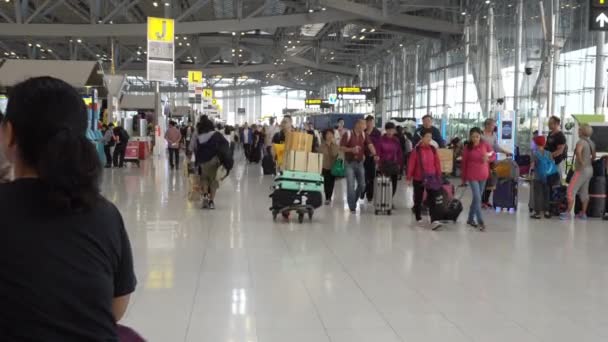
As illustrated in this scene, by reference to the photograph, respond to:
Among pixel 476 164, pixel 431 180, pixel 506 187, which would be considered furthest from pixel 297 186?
pixel 506 187

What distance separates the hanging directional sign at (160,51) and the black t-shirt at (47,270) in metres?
20.1

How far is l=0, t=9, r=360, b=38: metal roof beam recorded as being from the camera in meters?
33.8

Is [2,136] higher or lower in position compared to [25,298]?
higher

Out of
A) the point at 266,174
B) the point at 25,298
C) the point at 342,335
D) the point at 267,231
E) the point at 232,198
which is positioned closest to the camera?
the point at 25,298

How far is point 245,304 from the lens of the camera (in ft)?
18.8

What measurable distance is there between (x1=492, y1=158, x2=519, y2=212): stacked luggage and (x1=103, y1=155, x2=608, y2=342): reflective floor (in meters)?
1.35

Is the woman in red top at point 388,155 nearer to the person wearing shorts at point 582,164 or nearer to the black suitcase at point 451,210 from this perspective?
the black suitcase at point 451,210

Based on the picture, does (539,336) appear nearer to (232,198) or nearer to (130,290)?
(130,290)

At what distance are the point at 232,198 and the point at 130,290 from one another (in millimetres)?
12977

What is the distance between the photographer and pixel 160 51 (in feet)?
70.7

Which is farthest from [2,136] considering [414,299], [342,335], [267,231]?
[267,231]

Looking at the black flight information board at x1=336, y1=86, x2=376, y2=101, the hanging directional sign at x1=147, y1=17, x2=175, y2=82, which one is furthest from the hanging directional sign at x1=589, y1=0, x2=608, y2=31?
the black flight information board at x1=336, y1=86, x2=376, y2=101

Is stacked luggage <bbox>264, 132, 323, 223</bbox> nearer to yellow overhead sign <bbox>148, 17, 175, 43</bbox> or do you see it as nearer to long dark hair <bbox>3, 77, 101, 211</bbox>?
long dark hair <bbox>3, 77, 101, 211</bbox>

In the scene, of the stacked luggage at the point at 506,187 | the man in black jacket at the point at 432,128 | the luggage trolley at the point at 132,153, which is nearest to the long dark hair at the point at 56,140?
the man in black jacket at the point at 432,128
